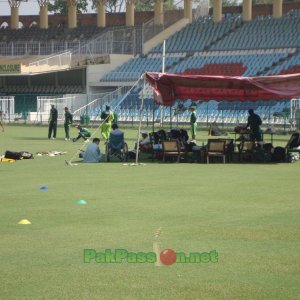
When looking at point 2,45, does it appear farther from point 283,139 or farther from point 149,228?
point 149,228

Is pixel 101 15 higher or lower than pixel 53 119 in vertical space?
higher

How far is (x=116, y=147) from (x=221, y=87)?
3456 millimetres

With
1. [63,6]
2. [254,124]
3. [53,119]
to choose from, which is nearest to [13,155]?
[254,124]

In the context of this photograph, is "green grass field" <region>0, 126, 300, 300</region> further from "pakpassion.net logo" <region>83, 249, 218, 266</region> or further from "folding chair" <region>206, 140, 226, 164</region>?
"folding chair" <region>206, 140, 226, 164</region>

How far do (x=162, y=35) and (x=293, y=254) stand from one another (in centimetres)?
5490

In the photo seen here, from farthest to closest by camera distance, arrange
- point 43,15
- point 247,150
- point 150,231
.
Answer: point 43,15
point 247,150
point 150,231

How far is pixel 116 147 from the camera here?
25.2 meters

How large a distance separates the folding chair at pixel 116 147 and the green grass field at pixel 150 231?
11.3 ft

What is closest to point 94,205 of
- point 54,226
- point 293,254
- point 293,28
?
point 54,226

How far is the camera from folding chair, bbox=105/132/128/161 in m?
25.1

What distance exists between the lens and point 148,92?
54.6 meters

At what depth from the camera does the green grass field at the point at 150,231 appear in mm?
8648

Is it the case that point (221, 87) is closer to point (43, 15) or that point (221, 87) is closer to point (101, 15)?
point (101, 15)

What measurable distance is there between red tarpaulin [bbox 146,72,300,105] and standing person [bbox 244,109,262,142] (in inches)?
20.8
